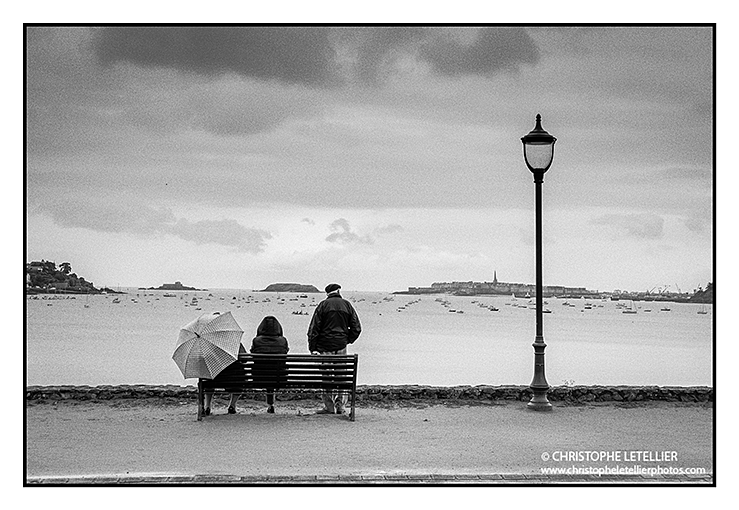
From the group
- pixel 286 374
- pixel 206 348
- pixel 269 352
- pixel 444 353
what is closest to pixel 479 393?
pixel 286 374

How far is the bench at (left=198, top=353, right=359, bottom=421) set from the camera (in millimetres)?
11695

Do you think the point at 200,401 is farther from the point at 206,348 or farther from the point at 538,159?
the point at 538,159

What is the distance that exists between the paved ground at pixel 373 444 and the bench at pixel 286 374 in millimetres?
370

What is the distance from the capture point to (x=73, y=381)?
2791 cm

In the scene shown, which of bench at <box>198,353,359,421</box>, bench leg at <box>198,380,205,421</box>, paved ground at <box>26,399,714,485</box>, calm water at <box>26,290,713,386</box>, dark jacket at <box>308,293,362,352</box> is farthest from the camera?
calm water at <box>26,290,713,386</box>

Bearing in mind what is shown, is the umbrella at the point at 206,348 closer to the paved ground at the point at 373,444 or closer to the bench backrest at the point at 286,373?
the bench backrest at the point at 286,373

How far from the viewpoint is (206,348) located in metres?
11.5

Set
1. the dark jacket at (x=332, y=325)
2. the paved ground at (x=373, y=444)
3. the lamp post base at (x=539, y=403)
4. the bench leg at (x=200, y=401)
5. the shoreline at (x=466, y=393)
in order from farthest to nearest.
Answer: the shoreline at (x=466, y=393)
the dark jacket at (x=332, y=325)
the lamp post base at (x=539, y=403)
the bench leg at (x=200, y=401)
the paved ground at (x=373, y=444)

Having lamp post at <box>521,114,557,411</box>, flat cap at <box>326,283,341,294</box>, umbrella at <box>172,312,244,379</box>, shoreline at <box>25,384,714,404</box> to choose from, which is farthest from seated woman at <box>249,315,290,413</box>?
lamp post at <box>521,114,557,411</box>

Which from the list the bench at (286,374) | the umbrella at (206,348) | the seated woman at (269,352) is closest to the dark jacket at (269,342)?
the seated woman at (269,352)

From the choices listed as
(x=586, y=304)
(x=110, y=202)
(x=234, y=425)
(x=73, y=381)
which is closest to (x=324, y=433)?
(x=234, y=425)

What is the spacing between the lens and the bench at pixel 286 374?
11.7 metres

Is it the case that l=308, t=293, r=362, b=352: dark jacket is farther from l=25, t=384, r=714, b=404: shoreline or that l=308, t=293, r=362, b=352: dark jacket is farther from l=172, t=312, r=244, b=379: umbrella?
l=172, t=312, r=244, b=379: umbrella

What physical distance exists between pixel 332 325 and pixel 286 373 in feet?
3.15
